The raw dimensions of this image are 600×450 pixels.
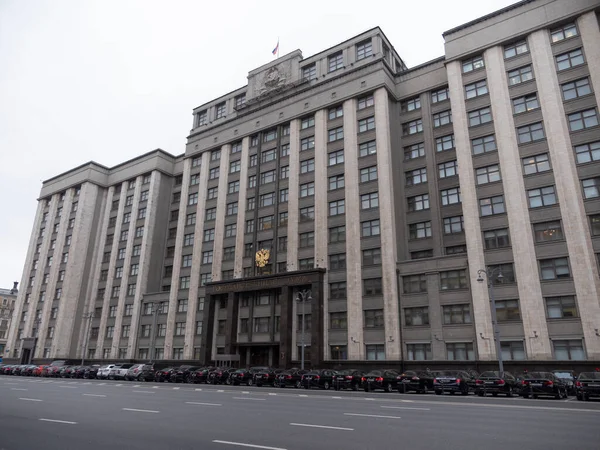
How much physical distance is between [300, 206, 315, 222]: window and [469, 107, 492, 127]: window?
19.0m

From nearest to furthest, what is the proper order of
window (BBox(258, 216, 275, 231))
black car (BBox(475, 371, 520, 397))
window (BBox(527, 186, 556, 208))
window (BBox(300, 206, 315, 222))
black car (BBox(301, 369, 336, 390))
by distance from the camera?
black car (BBox(475, 371, 520, 397)), black car (BBox(301, 369, 336, 390)), window (BBox(527, 186, 556, 208)), window (BBox(300, 206, 315, 222)), window (BBox(258, 216, 275, 231))

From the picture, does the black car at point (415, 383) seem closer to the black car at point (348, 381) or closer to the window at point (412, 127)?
the black car at point (348, 381)

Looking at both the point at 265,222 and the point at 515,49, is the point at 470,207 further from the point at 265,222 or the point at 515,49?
the point at 265,222

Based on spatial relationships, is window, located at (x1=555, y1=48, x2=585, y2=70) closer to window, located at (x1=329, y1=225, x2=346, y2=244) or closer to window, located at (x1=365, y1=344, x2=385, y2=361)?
window, located at (x1=329, y1=225, x2=346, y2=244)

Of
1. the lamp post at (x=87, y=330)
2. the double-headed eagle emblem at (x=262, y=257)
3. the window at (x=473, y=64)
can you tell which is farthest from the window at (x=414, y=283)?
the lamp post at (x=87, y=330)

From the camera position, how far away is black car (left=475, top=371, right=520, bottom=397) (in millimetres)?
24531

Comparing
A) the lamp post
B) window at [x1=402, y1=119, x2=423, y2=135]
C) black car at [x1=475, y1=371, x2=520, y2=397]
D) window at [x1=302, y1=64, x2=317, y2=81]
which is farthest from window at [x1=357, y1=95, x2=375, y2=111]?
the lamp post

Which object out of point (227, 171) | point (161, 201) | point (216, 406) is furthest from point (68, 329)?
point (216, 406)

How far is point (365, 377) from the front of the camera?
2956 cm

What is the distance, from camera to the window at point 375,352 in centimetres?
4038

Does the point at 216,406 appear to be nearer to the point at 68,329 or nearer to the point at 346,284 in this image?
the point at 346,284

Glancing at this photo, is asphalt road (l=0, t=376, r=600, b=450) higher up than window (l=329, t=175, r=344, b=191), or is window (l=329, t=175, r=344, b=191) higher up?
window (l=329, t=175, r=344, b=191)

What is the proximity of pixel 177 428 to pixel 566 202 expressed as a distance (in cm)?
3584

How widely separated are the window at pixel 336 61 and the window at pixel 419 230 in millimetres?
23222
